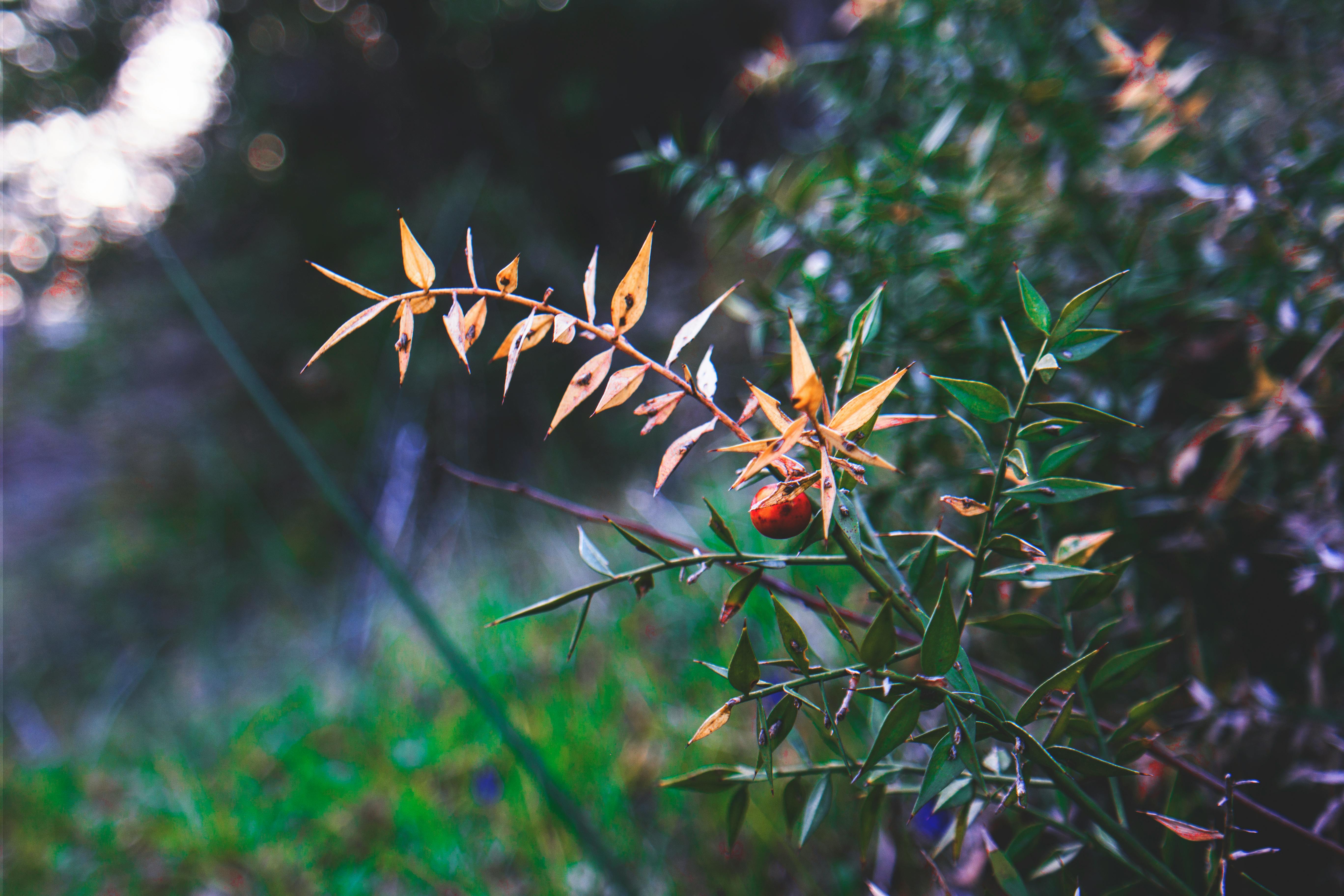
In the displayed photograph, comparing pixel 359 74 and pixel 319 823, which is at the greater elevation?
pixel 359 74

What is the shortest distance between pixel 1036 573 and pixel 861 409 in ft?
0.40

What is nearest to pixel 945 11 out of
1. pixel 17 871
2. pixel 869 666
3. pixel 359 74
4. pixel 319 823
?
pixel 869 666

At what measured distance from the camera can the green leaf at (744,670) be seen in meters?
0.24

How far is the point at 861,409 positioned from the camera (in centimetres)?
23

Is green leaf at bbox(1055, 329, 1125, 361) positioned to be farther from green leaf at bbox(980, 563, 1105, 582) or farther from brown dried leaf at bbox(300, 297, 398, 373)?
brown dried leaf at bbox(300, 297, 398, 373)

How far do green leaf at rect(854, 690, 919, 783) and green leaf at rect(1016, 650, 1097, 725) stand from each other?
43 mm

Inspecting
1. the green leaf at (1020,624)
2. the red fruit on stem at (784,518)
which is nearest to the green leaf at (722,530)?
the red fruit on stem at (784,518)

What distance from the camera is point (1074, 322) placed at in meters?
0.25

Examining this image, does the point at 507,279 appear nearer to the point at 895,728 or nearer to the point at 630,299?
the point at 630,299

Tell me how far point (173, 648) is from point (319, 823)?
7.28 feet

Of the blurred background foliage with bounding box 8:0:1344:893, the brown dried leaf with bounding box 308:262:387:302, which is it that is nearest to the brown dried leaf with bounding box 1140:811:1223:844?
the blurred background foliage with bounding box 8:0:1344:893

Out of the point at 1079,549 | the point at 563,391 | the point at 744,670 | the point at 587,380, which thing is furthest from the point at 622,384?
the point at 563,391

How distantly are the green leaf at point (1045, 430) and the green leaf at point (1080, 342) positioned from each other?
28mm

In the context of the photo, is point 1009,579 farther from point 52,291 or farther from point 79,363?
point 52,291
